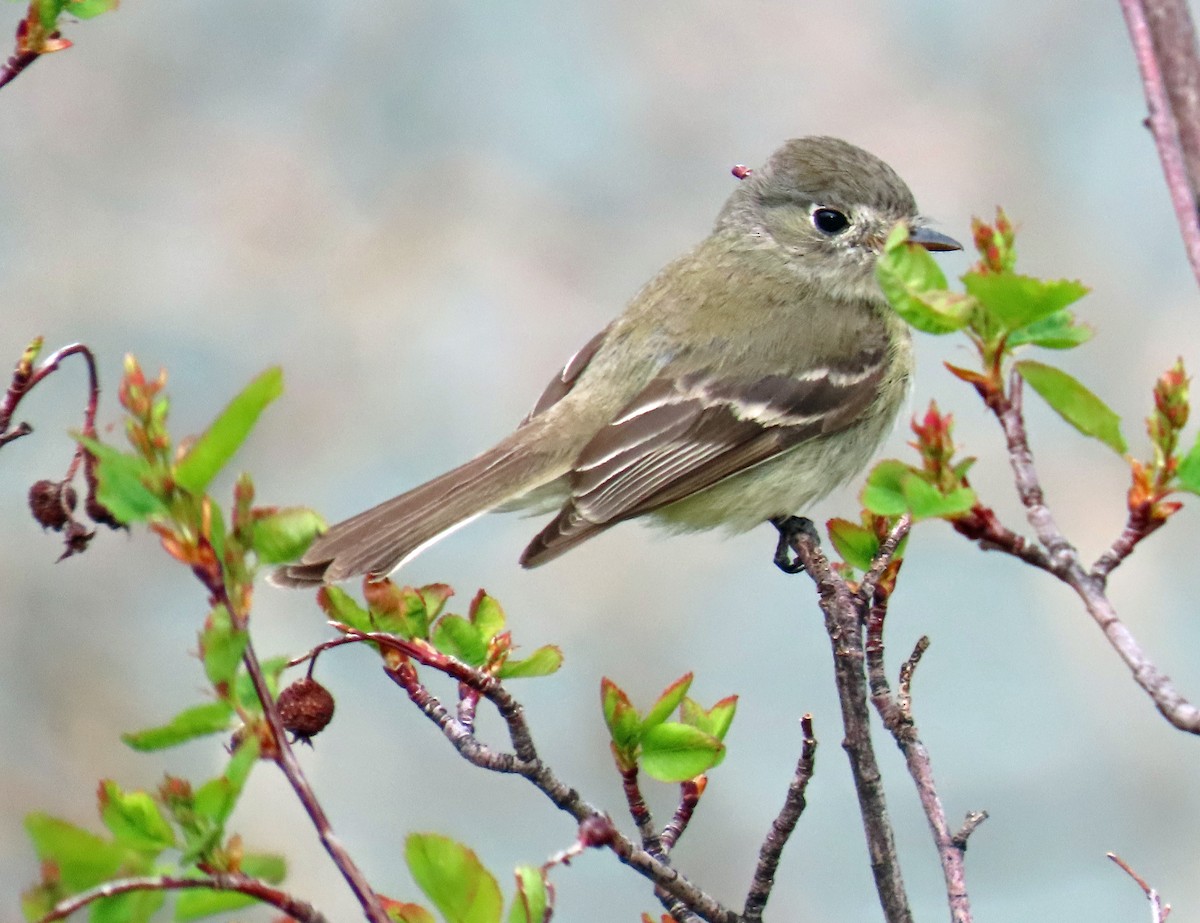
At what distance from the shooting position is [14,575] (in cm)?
536

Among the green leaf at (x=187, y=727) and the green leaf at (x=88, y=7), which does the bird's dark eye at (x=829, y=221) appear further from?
the green leaf at (x=187, y=727)

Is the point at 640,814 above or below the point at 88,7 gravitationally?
below

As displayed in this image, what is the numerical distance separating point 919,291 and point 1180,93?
1.09 ft

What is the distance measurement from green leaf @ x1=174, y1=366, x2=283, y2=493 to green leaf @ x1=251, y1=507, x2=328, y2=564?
0.07 m

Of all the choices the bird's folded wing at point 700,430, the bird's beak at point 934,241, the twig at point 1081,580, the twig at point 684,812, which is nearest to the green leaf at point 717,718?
the twig at point 684,812

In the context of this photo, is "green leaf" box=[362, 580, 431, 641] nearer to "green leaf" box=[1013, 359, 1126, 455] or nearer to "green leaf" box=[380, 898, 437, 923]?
"green leaf" box=[380, 898, 437, 923]

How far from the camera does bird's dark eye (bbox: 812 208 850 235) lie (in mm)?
4551

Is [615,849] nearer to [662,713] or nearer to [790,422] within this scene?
[662,713]

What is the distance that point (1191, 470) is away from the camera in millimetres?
1546

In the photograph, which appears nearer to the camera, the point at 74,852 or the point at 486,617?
the point at 74,852

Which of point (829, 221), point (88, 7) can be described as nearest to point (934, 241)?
point (829, 221)

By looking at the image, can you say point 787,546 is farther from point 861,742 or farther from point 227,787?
point 227,787

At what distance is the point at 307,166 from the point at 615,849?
5047 mm

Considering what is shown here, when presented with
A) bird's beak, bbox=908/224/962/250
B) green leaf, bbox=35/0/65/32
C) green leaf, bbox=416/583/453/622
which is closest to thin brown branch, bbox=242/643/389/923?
green leaf, bbox=416/583/453/622
